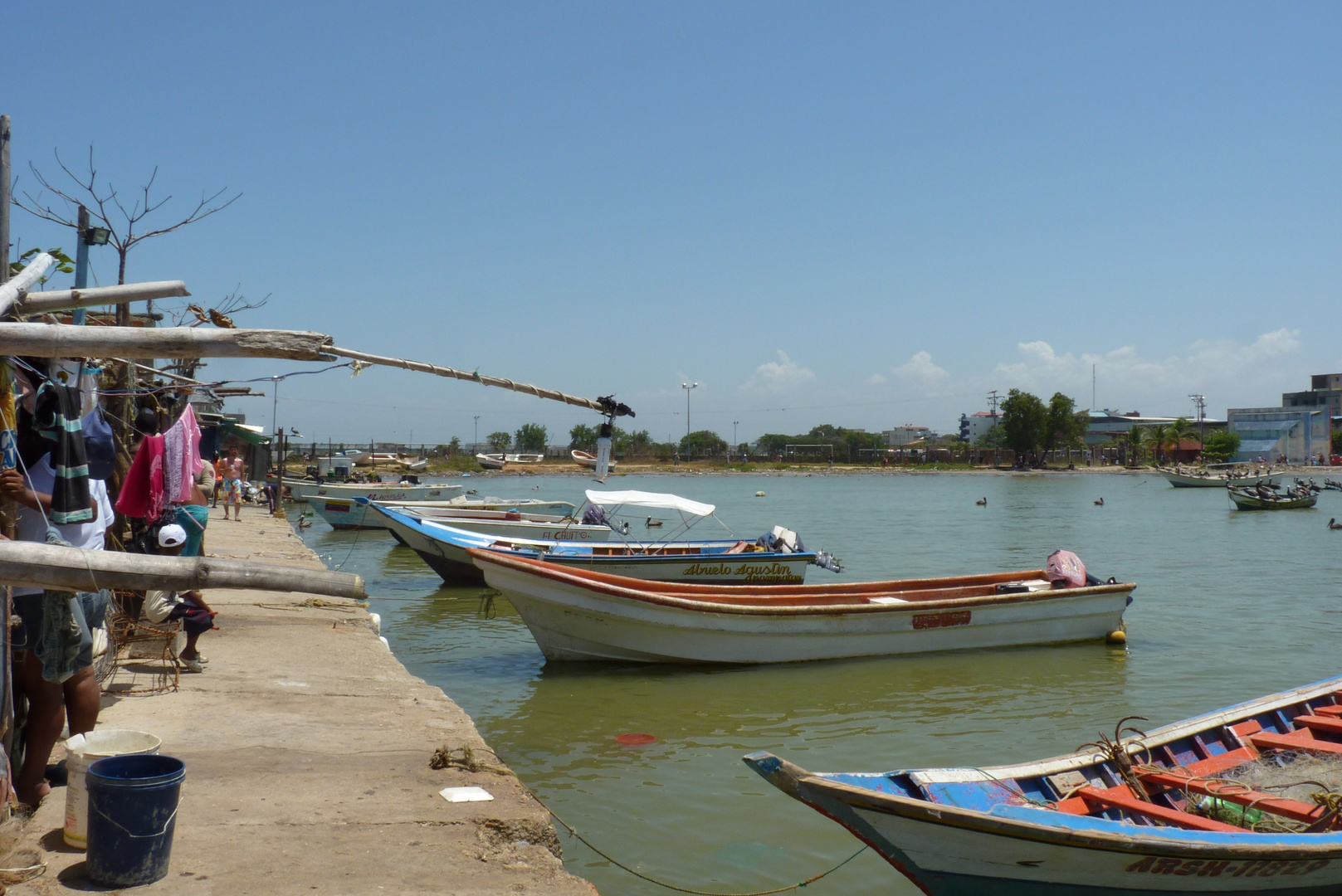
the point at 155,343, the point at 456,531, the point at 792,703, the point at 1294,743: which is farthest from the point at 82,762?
the point at 456,531

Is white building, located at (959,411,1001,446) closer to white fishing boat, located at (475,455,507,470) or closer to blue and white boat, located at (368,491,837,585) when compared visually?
white fishing boat, located at (475,455,507,470)

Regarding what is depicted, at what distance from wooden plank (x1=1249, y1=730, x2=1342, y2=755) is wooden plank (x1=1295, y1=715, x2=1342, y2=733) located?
0.14m

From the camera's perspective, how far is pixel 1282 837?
4.45 meters

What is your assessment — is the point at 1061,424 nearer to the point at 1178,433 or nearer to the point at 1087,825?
the point at 1178,433

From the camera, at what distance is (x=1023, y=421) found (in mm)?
103000

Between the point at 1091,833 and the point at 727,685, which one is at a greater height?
the point at 1091,833

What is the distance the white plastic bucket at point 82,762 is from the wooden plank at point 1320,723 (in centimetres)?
743

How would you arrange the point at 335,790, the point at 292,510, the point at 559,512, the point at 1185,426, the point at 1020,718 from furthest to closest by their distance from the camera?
the point at 1185,426
the point at 292,510
the point at 559,512
the point at 1020,718
the point at 335,790

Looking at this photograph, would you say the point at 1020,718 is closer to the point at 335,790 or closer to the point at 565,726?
the point at 565,726

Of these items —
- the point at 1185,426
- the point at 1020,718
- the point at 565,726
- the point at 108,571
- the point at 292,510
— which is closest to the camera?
the point at 108,571

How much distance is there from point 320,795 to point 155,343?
2873 mm

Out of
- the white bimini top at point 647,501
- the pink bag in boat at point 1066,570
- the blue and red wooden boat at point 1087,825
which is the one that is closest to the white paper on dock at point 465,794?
the blue and red wooden boat at point 1087,825

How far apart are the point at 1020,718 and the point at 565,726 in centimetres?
474

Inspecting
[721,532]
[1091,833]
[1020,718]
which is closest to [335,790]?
[1091,833]
